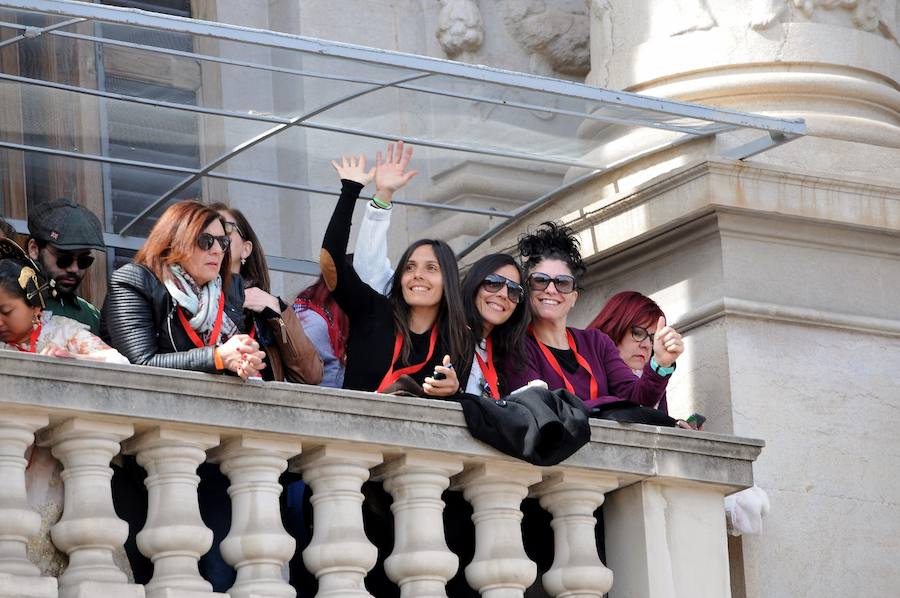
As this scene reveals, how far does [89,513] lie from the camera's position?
7.44m

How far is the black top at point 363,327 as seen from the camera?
8492mm

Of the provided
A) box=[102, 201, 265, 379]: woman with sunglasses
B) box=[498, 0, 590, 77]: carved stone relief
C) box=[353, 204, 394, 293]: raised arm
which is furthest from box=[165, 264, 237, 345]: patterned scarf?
box=[498, 0, 590, 77]: carved stone relief

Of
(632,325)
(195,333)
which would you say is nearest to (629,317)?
(632,325)

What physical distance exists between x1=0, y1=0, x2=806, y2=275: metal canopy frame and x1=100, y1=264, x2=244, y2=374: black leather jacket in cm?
108

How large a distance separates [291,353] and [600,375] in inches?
52.9

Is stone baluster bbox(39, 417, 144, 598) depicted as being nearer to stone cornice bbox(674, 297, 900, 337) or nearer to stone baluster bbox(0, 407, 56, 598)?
stone baluster bbox(0, 407, 56, 598)

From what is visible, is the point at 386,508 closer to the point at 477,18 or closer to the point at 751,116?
the point at 751,116

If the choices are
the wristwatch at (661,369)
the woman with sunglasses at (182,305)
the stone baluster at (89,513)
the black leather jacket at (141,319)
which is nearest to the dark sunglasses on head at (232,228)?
the woman with sunglasses at (182,305)

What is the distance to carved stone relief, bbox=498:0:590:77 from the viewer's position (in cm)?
1243

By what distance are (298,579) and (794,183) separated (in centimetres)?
319

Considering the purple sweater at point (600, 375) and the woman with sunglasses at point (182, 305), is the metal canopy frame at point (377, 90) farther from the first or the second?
the purple sweater at point (600, 375)

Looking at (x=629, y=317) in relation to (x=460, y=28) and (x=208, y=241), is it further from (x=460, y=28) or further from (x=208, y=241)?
(x=460, y=28)

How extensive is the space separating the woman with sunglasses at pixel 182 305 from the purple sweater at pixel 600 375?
121 centimetres

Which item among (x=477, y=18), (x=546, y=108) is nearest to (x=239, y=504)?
(x=546, y=108)
